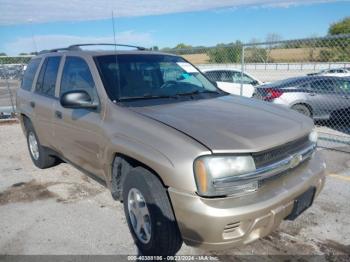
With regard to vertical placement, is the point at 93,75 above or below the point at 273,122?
above

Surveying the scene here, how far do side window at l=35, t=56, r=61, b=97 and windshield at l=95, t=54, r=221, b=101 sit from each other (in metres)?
1.05

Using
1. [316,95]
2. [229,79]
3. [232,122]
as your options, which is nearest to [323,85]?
[316,95]

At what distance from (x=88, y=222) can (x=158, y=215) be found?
1.39 metres

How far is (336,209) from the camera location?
4.03 meters

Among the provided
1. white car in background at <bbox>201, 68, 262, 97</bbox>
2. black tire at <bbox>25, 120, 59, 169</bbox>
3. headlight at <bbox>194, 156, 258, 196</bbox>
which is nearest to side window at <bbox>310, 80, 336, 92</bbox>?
white car in background at <bbox>201, 68, 262, 97</bbox>

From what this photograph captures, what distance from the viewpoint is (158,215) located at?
9.08 feet

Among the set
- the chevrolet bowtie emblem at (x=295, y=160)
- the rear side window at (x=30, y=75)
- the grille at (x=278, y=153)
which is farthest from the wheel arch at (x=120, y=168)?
the rear side window at (x=30, y=75)

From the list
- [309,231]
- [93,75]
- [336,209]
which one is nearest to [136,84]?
[93,75]

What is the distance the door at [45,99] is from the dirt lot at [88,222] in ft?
2.41

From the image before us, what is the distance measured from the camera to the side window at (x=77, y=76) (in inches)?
147

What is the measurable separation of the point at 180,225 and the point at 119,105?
1344 mm

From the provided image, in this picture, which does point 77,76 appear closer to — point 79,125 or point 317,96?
point 79,125

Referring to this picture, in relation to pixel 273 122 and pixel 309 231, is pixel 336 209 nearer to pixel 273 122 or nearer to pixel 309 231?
pixel 309 231

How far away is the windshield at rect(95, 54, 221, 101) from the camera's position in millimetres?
3582
